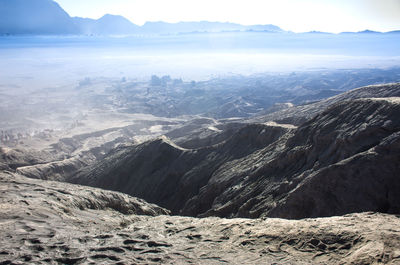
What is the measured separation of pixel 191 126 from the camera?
Answer: 66562mm

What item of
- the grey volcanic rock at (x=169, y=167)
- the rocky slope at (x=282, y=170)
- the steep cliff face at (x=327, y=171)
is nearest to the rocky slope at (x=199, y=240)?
the steep cliff face at (x=327, y=171)

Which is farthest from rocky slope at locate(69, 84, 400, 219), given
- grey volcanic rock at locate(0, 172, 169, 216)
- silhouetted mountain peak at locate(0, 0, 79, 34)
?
silhouetted mountain peak at locate(0, 0, 79, 34)

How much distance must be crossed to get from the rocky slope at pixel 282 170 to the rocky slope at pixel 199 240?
4.56 m

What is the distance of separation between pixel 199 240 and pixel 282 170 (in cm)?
1106

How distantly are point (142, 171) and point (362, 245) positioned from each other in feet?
84.5

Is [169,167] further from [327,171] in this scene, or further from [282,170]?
[327,171]

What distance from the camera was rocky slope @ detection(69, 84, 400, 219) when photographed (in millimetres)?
14578

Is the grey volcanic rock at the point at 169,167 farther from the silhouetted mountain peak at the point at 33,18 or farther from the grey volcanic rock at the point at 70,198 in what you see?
the silhouetted mountain peak at the point at 33,18

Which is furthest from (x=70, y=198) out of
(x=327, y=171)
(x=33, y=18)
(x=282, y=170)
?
(x=33, y=18)

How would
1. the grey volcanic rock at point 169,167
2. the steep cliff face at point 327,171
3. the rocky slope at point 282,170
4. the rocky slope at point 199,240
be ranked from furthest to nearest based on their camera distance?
the grey volcanic rock at point 169,167 < the rocky slope at point 282,170 < the steep cliff face at point 327,171 < the rocky slope at point 199,240

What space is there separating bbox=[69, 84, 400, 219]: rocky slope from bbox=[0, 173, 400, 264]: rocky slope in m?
4.56

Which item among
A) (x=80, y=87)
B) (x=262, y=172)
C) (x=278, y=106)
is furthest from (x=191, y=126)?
(x=80, y=87)

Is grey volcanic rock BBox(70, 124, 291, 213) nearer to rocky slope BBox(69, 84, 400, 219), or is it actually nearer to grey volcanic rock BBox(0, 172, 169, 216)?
rocky slope BBox(69, 84, 400, 219)

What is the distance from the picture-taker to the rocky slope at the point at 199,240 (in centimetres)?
812
